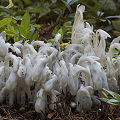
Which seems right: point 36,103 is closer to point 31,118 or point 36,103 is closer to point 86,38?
point 31,118

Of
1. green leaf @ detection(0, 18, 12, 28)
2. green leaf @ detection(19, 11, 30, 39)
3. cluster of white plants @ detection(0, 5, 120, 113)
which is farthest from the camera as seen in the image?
green leaf @ detection(19, 11, 30, 39)

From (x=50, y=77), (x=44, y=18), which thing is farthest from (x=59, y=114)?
(x=44, y=18)

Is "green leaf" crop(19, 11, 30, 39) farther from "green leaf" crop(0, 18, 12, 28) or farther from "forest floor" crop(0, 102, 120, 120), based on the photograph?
"forest floor" crop(0, 102, 120, 120)

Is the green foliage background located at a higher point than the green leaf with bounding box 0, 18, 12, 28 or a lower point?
higher

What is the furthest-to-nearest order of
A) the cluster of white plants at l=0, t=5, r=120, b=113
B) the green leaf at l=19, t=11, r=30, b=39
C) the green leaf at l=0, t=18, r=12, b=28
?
the green leaf at l=19, t=11, r=30, b=39
the green leaf at l=0, t=18, r=12, b=28
the cluster of white plants at l=0, t=5, r=120, b=113

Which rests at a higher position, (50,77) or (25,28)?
(25,28)

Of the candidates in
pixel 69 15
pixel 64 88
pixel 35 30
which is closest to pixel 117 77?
pixel 64 88

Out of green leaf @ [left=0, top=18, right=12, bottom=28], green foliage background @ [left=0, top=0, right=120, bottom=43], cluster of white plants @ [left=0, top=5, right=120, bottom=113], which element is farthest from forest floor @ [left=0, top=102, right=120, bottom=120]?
green leaf @ [left=0, top=18, right=12, bottom=28]

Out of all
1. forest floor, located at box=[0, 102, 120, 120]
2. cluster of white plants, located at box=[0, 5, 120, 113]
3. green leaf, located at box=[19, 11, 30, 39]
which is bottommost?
forest floor, located at box=[0, 102, 120, 120]

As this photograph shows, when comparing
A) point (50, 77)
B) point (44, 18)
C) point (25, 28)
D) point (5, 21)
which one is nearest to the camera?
point (50, 77)

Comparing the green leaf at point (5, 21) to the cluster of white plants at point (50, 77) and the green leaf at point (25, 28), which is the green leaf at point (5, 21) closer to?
the green leaf at point (25, 28)

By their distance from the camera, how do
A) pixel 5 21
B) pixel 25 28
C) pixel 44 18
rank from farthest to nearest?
pixel 44 18 → pixel 25 28 → pixel 5 21

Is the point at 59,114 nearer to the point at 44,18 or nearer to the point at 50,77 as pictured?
the point at 50,77
